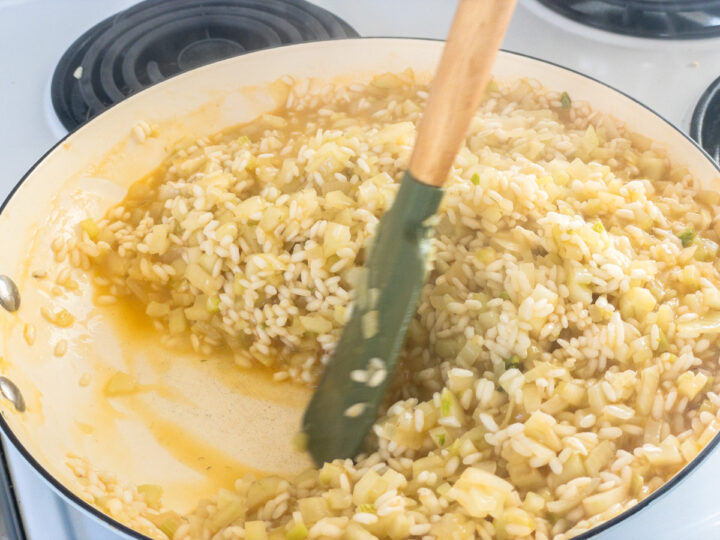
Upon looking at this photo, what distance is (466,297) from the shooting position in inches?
53.1

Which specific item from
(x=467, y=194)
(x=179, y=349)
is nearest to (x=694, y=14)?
(x=467, y=194)

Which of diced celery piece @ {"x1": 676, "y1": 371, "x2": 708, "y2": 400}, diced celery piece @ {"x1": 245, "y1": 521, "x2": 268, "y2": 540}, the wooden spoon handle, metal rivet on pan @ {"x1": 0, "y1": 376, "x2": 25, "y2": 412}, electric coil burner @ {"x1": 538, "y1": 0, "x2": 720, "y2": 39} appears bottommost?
diced celery piece @ {"x1": 245, "y1": 521, "x2": 268, "y2": 540}

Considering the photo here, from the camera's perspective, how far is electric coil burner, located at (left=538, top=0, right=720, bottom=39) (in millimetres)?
1878

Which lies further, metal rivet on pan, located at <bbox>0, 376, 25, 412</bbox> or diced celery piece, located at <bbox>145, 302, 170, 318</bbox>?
diced celery piece, located at <bbox>145, 302, 170, 318</bbox>

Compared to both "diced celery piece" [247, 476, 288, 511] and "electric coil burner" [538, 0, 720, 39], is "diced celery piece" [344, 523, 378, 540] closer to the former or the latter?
"diced celery piece" [247, 476, 288, 511]

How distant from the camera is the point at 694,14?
6.25 ft

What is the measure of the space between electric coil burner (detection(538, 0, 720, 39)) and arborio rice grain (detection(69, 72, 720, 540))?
17.5 inches

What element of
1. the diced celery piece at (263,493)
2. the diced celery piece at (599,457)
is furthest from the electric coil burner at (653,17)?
the diced celery piece at (263,493)

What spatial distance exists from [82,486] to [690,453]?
93 cm

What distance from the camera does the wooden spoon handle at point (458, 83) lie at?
2.90 feet

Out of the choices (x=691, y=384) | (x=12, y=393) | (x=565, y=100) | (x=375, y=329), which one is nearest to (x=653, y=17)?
(x=565, y=100)

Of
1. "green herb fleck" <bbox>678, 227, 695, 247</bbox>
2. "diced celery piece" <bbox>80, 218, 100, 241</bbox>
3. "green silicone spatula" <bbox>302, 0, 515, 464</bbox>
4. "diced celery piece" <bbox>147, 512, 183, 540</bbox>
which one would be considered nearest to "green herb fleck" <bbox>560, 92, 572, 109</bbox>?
"green herb fleck" <bbox>678, 227, 695, 247</bbox>

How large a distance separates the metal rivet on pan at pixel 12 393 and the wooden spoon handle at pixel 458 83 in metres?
0.74

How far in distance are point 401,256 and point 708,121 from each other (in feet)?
3.13
